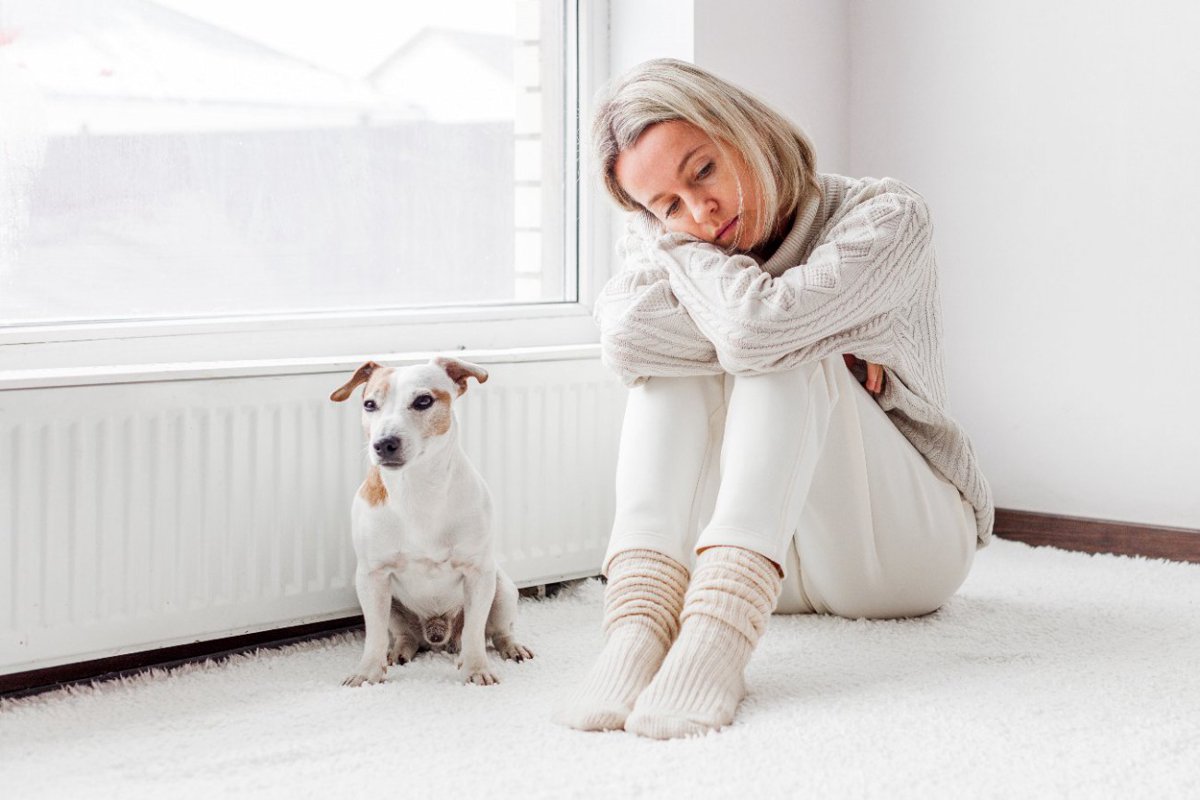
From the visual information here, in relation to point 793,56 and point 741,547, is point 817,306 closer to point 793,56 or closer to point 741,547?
point 741,547

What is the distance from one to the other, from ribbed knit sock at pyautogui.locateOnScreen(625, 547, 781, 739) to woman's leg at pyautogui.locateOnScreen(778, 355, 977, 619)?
24 cm

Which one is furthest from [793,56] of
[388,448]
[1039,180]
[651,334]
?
[388,448]

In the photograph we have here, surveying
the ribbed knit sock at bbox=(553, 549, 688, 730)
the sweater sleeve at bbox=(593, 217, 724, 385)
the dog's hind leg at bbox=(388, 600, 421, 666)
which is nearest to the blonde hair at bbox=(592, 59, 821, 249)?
the sweater sleeve at bbox=(593, 217, 724, 385)

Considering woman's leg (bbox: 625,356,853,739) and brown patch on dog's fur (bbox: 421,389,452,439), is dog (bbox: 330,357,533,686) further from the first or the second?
woman's leg (bbox: 625,356,853,739)

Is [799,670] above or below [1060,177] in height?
below

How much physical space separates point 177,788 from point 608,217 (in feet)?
5.08

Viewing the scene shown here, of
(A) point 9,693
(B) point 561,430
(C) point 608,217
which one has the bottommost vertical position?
(A) point 9,693

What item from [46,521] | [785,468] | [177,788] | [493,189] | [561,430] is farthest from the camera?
[493,189]

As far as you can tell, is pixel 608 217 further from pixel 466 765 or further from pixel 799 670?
pixel 466 765

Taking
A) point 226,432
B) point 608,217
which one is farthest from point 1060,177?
point 226,432

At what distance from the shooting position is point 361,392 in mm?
1891

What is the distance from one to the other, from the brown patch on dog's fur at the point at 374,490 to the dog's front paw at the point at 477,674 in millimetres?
256

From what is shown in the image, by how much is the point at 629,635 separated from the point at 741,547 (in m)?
0.17

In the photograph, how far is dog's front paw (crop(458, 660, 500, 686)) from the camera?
5.41 ft
